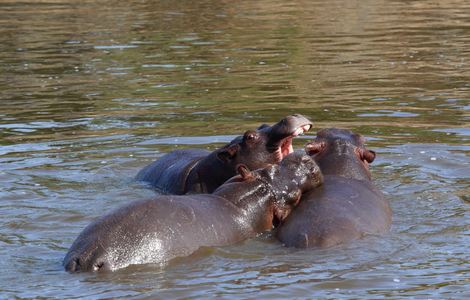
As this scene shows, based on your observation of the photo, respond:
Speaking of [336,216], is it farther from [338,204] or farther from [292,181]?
[292,181]

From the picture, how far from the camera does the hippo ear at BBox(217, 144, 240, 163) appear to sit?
9742mm

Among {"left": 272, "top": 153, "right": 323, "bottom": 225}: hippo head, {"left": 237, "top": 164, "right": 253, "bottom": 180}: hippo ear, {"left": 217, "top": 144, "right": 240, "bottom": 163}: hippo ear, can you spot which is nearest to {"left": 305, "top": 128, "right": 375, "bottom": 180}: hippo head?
{"left": 272, "top": 153, "right": 323, "bottom": 225}: hippo head

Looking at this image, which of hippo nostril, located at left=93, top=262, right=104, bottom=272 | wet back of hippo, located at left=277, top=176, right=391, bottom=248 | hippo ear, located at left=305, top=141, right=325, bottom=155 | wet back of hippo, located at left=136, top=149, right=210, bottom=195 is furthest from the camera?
wet back of hippo, located at left=136, top=149, right=210, bottom=195

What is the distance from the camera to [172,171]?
10.2 m

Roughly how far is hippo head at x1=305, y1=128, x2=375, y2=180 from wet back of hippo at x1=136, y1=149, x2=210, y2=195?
51.3 inches

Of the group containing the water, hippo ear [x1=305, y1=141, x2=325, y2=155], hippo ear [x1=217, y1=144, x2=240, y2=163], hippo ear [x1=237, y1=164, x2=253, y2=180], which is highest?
hippo ear [x1=237, y1=164, x2=253, y2=180]

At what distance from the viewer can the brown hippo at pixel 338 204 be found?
7.63 m

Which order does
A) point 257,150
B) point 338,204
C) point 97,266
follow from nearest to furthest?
point 97,266
point 338,204
point 257,150

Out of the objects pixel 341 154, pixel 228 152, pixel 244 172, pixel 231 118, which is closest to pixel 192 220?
pixel 244 172

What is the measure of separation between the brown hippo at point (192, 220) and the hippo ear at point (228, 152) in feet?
4.16

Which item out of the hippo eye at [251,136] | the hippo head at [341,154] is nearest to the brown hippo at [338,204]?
the hippo head at [341,154]

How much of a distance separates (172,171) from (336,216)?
2.77 metres

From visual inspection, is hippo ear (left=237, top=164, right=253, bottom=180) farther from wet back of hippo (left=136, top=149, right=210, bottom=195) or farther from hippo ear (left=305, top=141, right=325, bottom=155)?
wet back of hippo (left=136, top=149, right=210, bottom=195)

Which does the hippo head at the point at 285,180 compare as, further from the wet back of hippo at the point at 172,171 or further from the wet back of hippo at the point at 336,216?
the wet back of hippo at the point at 172,171
